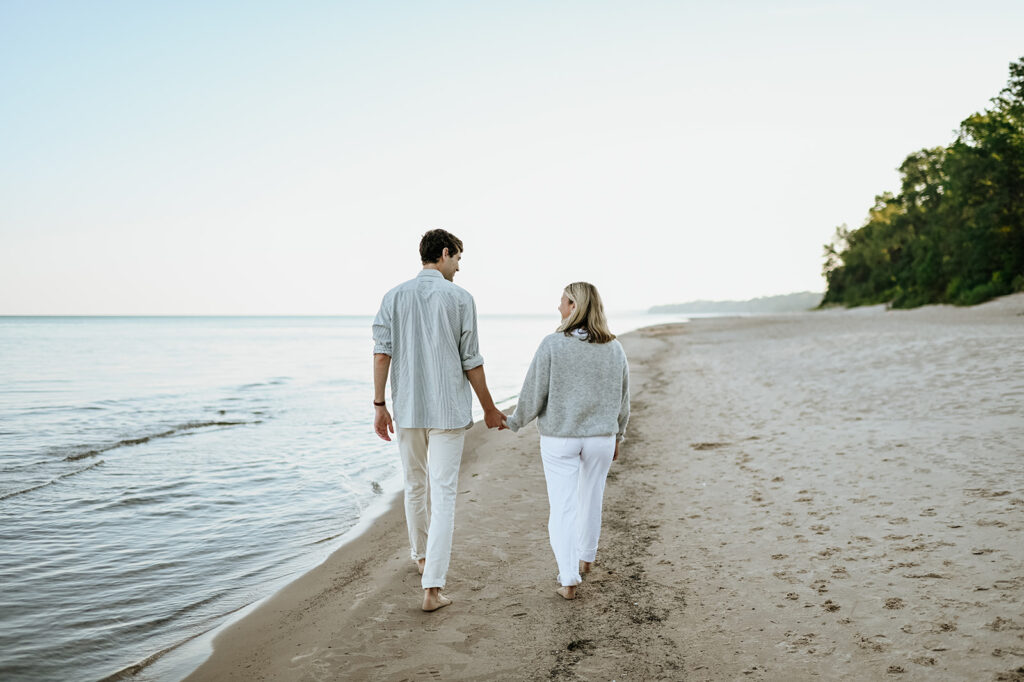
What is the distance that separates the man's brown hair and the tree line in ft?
122

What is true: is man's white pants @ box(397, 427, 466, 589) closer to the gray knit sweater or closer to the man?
the man

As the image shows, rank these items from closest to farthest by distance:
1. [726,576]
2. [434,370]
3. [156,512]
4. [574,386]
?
1. [434,370]
2. [574,386]
3. [726,576]
4. [156,512]

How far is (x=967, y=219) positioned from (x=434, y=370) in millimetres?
49892

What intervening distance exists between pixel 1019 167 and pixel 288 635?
41.3 meters

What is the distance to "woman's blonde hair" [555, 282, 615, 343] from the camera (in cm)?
394

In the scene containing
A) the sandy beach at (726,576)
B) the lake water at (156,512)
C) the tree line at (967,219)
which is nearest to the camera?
the sandy beach at (726,576)

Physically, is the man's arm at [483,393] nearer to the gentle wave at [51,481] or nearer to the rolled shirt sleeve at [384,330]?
the rolled shirt sleeve at [384,330]

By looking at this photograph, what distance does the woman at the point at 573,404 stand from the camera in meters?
3.96

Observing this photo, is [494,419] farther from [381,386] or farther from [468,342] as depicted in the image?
[381,386]

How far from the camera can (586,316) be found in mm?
3945

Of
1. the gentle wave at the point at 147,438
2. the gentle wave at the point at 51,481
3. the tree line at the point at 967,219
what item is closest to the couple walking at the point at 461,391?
the gentle wave at the point at 51,481

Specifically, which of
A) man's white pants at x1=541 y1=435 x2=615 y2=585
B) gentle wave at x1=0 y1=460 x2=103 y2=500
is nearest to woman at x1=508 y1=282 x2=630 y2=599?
man's white pants at x1=541 y1=435 x2=615 y2=585

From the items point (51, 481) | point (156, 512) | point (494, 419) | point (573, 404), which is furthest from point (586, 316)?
point (51, 481)

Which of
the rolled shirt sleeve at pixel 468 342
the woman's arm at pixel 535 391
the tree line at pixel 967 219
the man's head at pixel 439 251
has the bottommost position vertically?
the woman's arm at pixel 535 391
